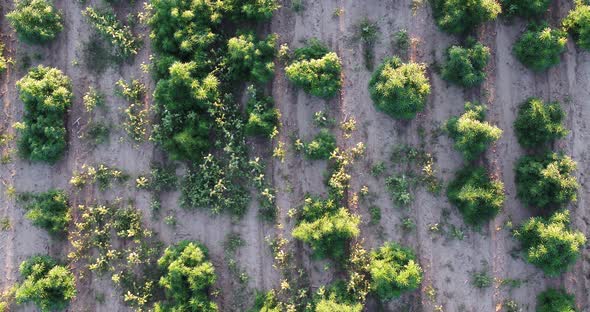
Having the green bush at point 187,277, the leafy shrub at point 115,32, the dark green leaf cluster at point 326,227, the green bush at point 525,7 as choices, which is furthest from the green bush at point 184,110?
the green bush at point 525,7

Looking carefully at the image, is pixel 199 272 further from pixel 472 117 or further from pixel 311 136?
pixel 472 117

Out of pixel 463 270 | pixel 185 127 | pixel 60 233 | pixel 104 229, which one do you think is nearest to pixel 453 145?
pixel 463 270

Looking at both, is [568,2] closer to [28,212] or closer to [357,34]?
[357,34]

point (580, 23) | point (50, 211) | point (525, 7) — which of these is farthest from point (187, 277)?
point (580, 23)

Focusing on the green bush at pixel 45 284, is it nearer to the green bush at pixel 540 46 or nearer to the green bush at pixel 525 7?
the green bush at pixel 540 46

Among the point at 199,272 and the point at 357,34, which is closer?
the point at 199,272

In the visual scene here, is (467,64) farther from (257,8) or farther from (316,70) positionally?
(257,8)

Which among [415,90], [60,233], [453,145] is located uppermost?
[415,90]

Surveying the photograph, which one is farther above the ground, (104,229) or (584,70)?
(584,70)
